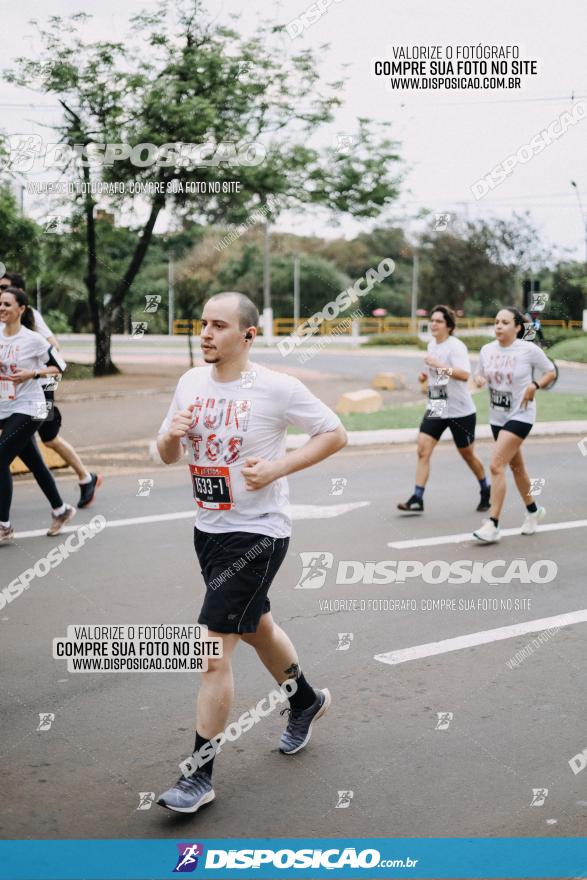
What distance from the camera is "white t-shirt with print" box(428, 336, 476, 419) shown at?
29.9 feet

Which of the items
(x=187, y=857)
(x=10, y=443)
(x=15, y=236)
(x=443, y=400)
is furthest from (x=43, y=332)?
(x=15, y=236)

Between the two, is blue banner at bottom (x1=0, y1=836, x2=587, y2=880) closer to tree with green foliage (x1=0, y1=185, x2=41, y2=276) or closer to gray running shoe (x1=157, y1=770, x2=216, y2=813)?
gray running shoe (x1=157, y1=770, x2=216, y2=813)

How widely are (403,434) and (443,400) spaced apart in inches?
226

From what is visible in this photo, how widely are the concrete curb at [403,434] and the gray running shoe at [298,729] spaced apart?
29.0 feet

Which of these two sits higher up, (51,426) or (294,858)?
(51,426)

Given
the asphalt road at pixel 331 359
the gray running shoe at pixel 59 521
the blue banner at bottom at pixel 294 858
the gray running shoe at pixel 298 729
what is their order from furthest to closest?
the asphalt road at pixel 331 359
the gray running shoe at pixel 59 521
the gray running shoe at pixel 298 729
the blue banner at bottom at pixel 294 858

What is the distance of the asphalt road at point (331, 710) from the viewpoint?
369cm

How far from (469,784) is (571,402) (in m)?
17.5

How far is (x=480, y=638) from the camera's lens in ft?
18.9

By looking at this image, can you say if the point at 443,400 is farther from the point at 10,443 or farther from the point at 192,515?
the point at 10,443

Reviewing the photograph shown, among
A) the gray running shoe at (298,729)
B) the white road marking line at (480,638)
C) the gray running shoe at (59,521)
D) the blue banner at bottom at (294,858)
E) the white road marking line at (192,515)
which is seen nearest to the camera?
the blue banner at bottom at (294,858)

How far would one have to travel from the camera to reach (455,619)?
6.12m

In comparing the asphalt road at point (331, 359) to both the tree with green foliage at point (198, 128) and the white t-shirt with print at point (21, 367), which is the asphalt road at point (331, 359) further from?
the white t-shirt with print at point (21, 367)

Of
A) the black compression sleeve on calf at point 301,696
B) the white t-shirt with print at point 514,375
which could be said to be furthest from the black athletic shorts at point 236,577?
the white t-shirt with print at point 514,375
